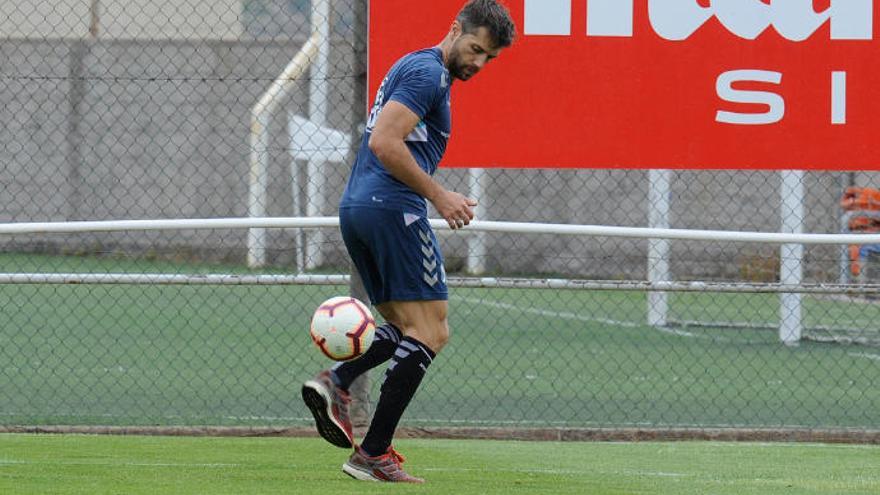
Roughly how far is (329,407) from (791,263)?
6.92 m

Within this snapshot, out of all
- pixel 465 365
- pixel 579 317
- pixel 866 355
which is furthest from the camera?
pixel 579 317

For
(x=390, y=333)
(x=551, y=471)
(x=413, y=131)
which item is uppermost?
(x=413, y=131)

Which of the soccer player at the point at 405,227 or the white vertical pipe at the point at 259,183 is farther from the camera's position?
the white vertical pipe at the point at 259,183

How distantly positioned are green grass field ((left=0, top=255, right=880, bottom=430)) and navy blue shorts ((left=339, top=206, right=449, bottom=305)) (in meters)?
2.47

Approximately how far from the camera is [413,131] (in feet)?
19.9

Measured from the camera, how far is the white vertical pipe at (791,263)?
11644mm

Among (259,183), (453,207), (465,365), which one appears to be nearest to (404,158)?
(453,207)

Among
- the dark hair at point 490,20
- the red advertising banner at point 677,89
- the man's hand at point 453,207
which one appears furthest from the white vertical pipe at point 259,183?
the man's hand at point 453,207

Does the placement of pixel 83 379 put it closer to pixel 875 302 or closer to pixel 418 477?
pixel 418 477

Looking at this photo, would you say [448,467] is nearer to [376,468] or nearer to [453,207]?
[376,468]

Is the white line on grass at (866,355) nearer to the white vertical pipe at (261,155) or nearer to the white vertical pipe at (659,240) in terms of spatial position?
the white vertical pipe at (659,240)

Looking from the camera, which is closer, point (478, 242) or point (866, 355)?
point (866, 355)

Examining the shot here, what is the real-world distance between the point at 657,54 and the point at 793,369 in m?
3.42

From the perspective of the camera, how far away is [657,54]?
Result: 8.52 meters
